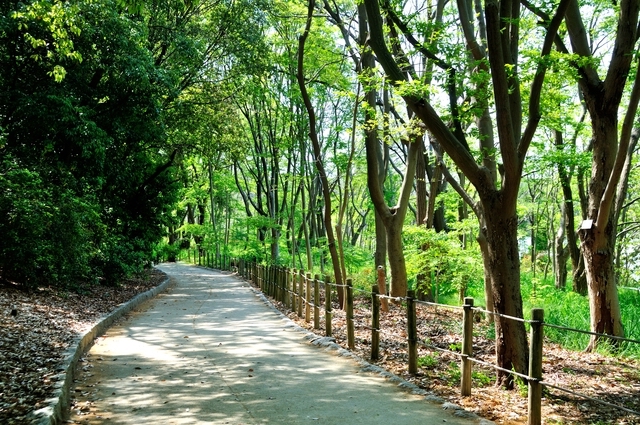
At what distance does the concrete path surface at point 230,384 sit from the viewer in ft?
18.8

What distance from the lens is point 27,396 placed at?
5.80m

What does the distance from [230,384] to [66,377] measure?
1.87 metres

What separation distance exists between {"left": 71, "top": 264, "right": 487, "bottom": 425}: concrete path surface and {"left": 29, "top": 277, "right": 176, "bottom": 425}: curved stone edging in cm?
14

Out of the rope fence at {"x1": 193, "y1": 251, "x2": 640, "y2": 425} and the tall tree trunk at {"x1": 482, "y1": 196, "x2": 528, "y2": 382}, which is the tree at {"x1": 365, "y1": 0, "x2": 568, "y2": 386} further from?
the rope fence at {"x1": 193, "y1": 251, "x2": 640, "y2": 425}

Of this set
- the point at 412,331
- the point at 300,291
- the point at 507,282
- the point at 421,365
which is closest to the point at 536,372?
the point at 507,282

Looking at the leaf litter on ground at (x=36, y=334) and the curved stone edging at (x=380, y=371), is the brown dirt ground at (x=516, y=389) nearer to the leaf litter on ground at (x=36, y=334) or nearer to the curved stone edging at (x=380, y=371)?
the curved stone edging at (x=380, y=371)

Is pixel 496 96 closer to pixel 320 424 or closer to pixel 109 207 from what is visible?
pixel 320 424

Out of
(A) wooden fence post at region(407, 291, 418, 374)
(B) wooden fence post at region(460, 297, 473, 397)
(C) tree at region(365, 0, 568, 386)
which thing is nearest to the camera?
(B) wooden fence post at region(460, 297, 473, 397)

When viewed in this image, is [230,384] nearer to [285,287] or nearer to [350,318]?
[350,318]

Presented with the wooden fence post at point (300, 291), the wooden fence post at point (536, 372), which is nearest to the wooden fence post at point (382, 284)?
the wooden fence post at point (300, 291)

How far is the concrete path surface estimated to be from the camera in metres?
5.72

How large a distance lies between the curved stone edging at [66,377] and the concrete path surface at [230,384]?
0.14m

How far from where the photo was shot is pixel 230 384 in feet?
23.1

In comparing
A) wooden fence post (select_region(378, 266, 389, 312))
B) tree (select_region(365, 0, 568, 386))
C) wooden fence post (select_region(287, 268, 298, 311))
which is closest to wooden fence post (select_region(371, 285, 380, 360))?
tree (select_region(365, 0, 568, 386))
